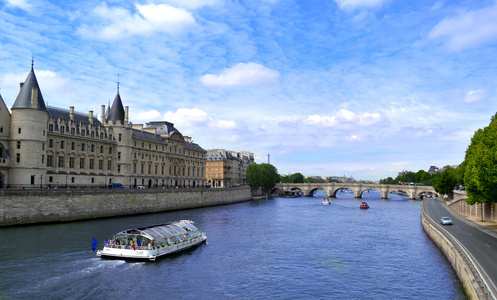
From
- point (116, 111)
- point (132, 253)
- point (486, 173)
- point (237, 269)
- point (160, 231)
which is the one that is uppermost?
point (116, 111)

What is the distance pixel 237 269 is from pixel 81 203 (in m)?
34.5

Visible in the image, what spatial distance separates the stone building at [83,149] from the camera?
56562mm

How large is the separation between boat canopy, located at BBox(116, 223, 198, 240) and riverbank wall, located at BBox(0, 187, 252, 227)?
2072 cm

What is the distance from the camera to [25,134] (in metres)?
56.6

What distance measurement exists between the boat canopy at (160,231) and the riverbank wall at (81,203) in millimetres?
20716

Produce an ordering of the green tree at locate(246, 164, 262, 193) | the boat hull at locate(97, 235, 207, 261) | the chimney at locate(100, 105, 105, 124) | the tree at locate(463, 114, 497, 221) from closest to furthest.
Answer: the boat hull at locate(97, 235, 207, 261), the tree at locate(463, 114, 497, 221), the chimney at locate(100, 105, 105, 124), the green tree at locate(246, 164, 262, 193)

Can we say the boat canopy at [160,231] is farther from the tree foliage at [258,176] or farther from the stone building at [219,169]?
the stone building at [219,169]

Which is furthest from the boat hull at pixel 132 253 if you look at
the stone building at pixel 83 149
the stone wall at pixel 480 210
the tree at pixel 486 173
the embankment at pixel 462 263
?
the stone wall at pixel 480 210

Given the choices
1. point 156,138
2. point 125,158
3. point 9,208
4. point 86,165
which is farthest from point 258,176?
point 9,208

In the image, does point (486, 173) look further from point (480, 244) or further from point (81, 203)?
point (81, 203)

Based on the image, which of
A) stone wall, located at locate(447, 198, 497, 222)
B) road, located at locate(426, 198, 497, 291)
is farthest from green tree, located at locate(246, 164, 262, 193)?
road, located at locate(426, 198, 497, 291)

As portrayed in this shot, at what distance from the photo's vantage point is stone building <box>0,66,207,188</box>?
56.6 metres

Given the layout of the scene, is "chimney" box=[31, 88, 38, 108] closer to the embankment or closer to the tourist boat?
the tourist boat

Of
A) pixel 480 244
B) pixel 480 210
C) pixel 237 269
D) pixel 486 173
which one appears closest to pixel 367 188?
pixel 480 210
